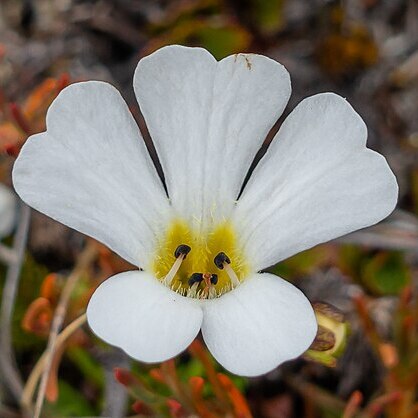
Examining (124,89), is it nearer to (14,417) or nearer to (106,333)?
(14,417)

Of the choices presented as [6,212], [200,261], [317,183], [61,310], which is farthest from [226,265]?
[6,212]

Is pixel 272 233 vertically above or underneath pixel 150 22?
above

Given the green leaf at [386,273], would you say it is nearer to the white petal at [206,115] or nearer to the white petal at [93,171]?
the white petal at [206,115]

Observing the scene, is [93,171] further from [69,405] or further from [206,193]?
[69,405]

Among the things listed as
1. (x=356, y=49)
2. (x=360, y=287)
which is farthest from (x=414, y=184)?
(x=356, y=49)

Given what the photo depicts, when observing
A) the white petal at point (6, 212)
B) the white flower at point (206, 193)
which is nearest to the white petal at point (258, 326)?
the white flower at point (206, 193)
